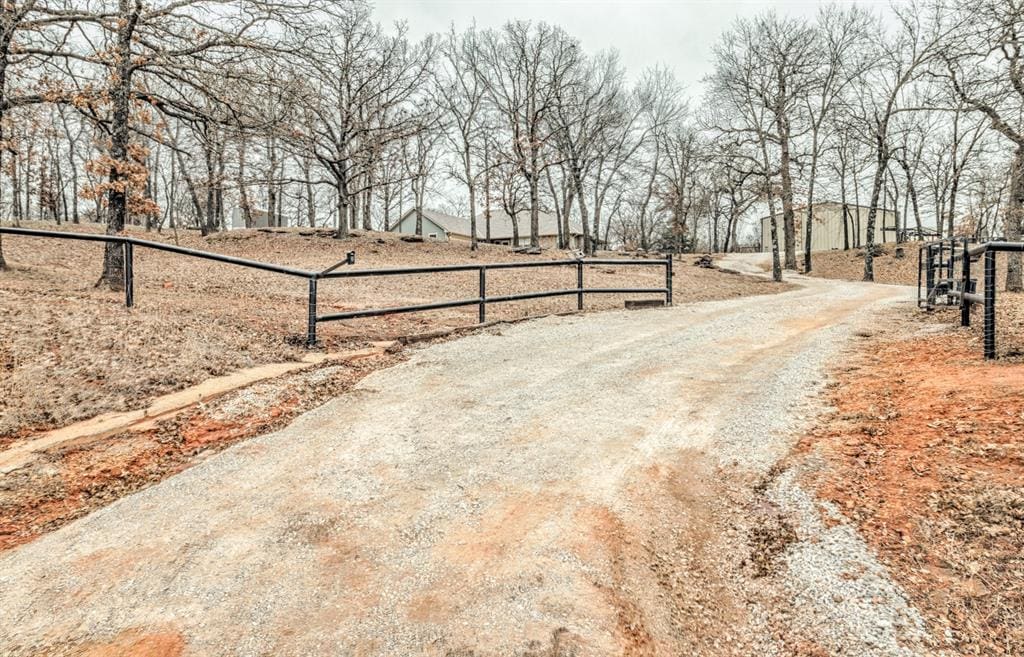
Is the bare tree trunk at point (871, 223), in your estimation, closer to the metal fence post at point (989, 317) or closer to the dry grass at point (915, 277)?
the dry grass at point (915, 277)

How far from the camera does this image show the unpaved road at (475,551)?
2.01 m

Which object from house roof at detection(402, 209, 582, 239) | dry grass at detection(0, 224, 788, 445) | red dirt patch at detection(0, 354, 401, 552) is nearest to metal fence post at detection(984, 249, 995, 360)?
red dirt patch at detection(0, 354, 401, 552)

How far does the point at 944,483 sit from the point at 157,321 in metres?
6.95

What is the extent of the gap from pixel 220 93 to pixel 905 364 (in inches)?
457

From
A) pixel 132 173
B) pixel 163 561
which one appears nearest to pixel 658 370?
pixel 163 561

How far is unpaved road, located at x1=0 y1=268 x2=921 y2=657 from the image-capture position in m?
2.01

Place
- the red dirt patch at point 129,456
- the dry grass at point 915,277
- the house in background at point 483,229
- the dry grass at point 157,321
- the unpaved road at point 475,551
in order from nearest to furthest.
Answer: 1. the unpaved road at point 475,551
2. the red dirt patch at point 129,456
3. the dry grass at point 157,321
4. the dry grass at point 915,277
5. the house in background at point 483,229

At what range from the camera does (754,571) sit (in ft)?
7.85

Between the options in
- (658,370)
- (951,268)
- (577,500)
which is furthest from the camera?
(951,268)

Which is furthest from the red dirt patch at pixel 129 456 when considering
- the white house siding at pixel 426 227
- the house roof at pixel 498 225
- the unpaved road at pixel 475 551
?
the house roof at pixel 498 225

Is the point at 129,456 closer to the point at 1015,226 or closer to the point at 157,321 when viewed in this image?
the point at 157,321

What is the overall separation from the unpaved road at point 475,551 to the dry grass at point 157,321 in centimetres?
171

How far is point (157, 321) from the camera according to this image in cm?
592

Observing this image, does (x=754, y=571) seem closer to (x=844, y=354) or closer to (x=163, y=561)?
(x=163, y=561)
